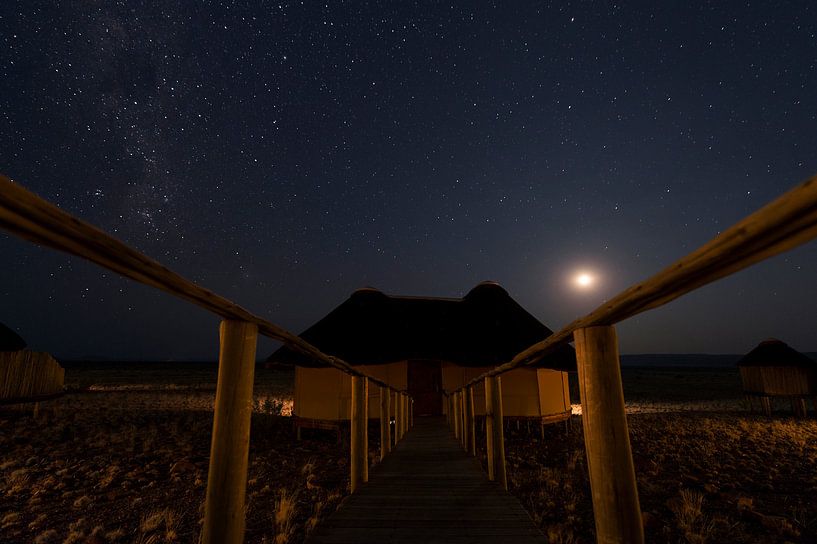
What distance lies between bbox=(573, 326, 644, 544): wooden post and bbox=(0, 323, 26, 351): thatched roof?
18508mm

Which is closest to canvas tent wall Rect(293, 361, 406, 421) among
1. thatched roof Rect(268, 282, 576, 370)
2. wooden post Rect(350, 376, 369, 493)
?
thatched roof Rect(268, 282, 576, 370)

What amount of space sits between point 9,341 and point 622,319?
19119mm

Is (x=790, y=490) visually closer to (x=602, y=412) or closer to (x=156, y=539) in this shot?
(x=602, y=412)

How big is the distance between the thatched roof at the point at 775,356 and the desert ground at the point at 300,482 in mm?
6237

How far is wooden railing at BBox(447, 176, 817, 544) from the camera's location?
0.86 meters

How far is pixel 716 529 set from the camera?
5012 millimetres

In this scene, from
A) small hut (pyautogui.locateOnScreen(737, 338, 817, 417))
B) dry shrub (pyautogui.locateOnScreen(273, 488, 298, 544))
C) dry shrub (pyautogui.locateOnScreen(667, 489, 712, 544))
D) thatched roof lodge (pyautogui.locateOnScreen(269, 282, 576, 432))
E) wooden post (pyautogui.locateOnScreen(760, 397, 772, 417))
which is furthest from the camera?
wooden post (pyautogui.locateOnScreen(760, 397, 772, 417))

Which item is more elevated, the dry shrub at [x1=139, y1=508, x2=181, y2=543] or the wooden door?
the wooden door

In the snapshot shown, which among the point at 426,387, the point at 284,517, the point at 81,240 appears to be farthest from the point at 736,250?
the point at 426,387

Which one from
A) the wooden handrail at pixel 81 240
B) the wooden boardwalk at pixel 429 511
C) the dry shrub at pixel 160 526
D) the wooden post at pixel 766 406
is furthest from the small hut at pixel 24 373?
the wooden post at pixel 766 406

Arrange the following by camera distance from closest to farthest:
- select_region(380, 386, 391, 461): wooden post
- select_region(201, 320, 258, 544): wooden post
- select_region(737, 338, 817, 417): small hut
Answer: select_region(201, 320, 258, 544): wooden post < select_region(380, 386, 391, 461): wooden post < select_region(737, 338, 817, 417): small hut

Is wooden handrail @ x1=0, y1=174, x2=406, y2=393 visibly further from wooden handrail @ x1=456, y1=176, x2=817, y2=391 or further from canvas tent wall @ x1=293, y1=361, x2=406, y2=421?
canvas tent wall @ x1=293, y1=361, x2=406, y2=421

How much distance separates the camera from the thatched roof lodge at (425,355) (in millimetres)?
12492

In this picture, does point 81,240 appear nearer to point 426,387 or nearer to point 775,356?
point 426,387
